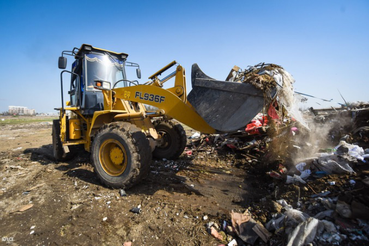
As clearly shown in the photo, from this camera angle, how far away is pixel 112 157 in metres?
3.76

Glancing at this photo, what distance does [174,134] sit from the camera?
5285mm

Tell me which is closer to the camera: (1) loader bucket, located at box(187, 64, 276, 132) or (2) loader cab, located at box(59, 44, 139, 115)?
(1) loader bucket, located at box(187, 64, 276, 132)

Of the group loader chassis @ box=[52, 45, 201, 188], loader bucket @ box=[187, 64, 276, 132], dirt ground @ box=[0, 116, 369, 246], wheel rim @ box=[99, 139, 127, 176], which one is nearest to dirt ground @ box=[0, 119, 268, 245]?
dirt ground @ box=[0, 116, 369, 246]

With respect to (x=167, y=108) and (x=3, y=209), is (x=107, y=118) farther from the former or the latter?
(x=3, y=209)

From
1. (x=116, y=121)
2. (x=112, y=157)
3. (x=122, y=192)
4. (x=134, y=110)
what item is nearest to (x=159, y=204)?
(x=122, y=192)

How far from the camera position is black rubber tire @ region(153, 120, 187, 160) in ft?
17.2

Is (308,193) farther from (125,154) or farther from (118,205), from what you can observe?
(125,154)

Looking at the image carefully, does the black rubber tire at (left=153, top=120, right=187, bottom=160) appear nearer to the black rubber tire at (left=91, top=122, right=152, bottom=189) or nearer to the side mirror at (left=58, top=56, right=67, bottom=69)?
the black rubber tire at (left=91, top=122, right=152, bottom=189)

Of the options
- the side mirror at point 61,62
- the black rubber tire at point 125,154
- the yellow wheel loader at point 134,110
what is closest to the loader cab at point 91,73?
the yellow wheel loader at point 134,110

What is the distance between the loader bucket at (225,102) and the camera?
2.64 meters

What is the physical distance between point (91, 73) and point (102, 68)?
31cm

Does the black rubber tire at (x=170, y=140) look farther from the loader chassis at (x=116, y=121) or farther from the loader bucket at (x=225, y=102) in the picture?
the loader bucket at (x=225, y=102)

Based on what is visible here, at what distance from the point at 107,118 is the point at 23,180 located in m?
2.23

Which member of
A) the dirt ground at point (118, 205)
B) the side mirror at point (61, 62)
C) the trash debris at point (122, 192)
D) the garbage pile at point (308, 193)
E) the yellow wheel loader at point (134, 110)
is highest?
the side mirror at point (61, 62)
